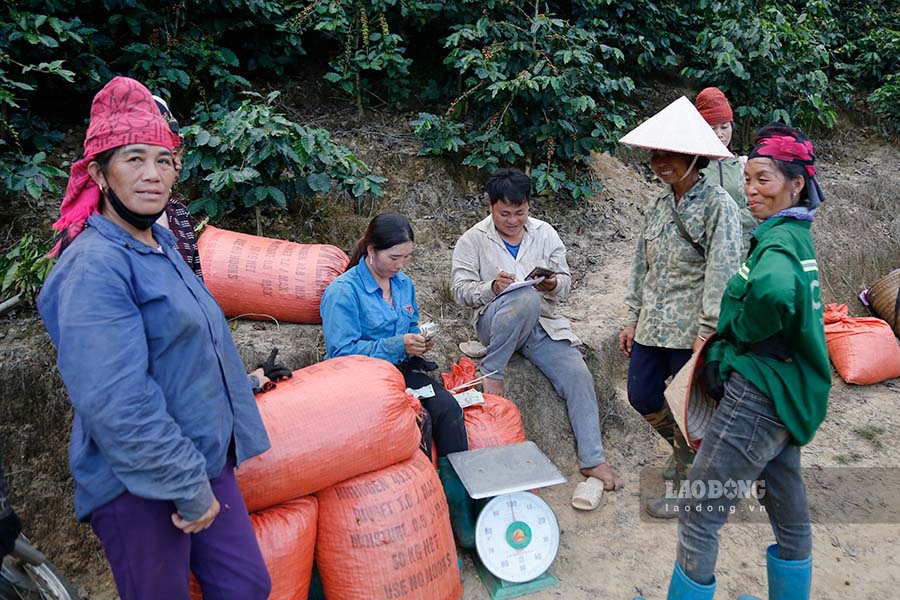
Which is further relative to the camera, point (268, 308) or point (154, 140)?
point (268, 308)

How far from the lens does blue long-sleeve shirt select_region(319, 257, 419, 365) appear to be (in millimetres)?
2928

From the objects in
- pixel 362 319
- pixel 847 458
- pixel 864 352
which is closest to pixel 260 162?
pixel 362 319

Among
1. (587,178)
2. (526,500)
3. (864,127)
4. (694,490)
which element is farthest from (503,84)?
(864,127)

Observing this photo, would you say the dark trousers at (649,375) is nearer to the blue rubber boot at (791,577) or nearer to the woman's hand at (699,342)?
the woman's hand at (699,342)

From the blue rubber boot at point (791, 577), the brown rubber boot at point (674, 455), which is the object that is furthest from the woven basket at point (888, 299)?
the blue rubber boot at point (791, 577)

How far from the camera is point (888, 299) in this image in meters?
5.25

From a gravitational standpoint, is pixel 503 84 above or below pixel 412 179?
above

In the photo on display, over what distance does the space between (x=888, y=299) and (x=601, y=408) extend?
3.03m

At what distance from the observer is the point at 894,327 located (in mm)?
5152

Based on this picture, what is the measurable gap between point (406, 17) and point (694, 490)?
479 cm

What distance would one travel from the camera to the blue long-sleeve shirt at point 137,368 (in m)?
1.47

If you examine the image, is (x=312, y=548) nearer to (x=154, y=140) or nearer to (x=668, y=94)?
(x=154, y=140)

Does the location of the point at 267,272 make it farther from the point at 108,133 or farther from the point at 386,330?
the point at 108,133

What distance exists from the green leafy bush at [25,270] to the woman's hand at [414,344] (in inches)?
72.7
